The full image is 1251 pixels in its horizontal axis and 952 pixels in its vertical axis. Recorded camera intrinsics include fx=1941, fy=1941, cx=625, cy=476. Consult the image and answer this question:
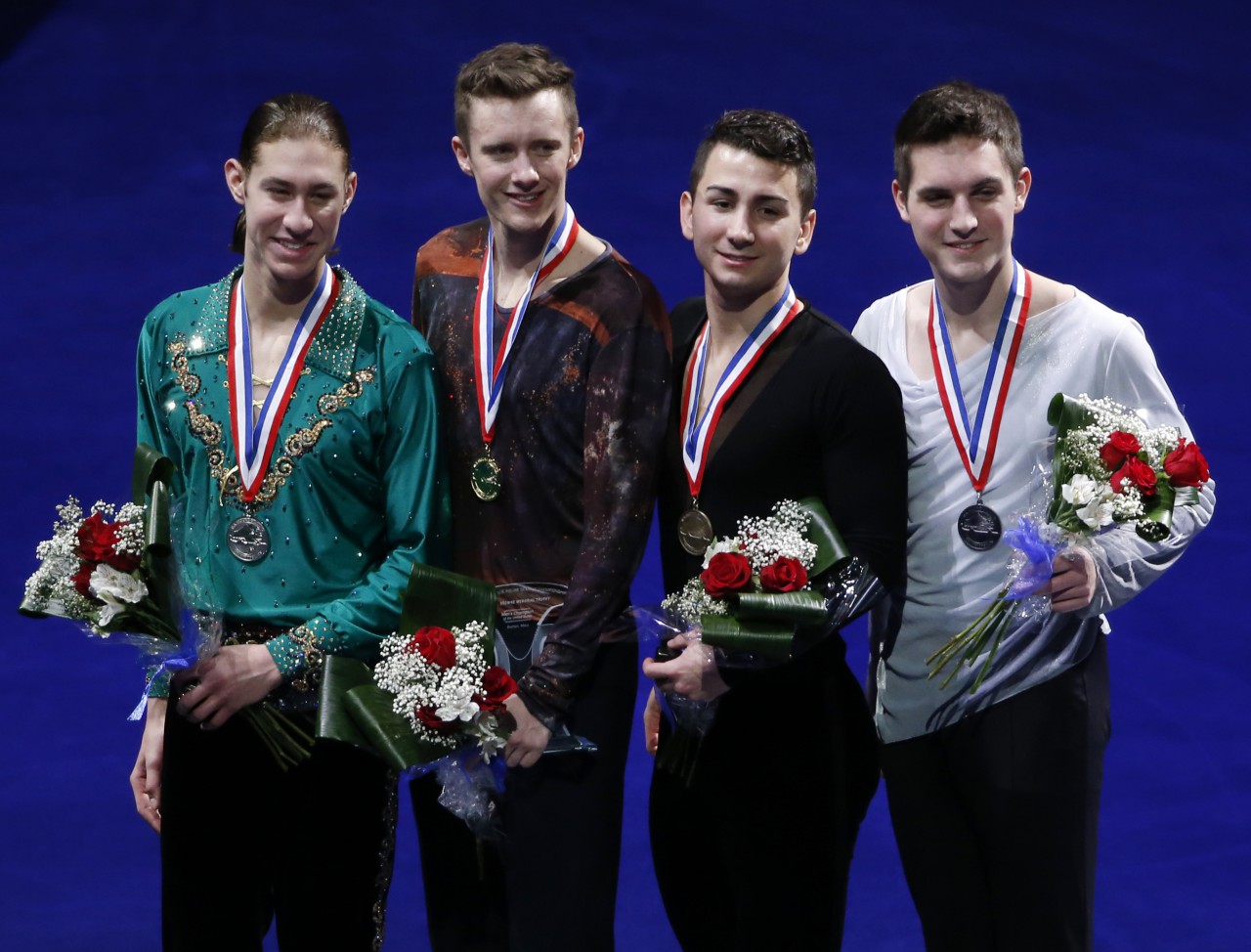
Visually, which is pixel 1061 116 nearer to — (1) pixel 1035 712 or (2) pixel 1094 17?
(2) pixel 1094 17

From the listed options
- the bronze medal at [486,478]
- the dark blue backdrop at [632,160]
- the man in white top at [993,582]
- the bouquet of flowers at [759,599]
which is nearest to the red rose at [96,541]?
the bronze medal at [486,478]

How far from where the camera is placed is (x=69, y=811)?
555 centimetres

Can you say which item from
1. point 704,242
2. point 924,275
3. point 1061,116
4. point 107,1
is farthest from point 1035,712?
point 107,1

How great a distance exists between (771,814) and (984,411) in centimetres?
91

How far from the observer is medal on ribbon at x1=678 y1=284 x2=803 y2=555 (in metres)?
3.68

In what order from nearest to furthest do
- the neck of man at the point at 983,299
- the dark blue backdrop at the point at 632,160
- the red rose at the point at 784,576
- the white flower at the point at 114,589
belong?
1. the red rose at the point at 784,576
2. the white flower at the point at 114,589
3. the neck of man at the point at 983,299
4. the dark blue backdrop at the point at 632,160

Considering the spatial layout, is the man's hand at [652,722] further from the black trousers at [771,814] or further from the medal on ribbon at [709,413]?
the medal on ribbon at [709,413]

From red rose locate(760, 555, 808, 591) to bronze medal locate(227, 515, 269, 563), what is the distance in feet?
3.09

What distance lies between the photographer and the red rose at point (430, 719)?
348cm

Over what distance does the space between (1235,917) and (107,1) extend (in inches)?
237

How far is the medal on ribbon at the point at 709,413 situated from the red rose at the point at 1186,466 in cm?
76

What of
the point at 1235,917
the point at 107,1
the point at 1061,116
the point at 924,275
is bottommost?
the point at 1235,917

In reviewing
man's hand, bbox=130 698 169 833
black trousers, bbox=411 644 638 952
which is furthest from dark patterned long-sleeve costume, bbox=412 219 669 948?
man's hand, bbox=130 698 169 833

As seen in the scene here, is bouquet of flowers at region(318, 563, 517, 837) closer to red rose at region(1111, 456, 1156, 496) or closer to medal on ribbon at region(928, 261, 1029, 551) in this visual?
medal on ribbon at region(928, 261, 1029, 551)
